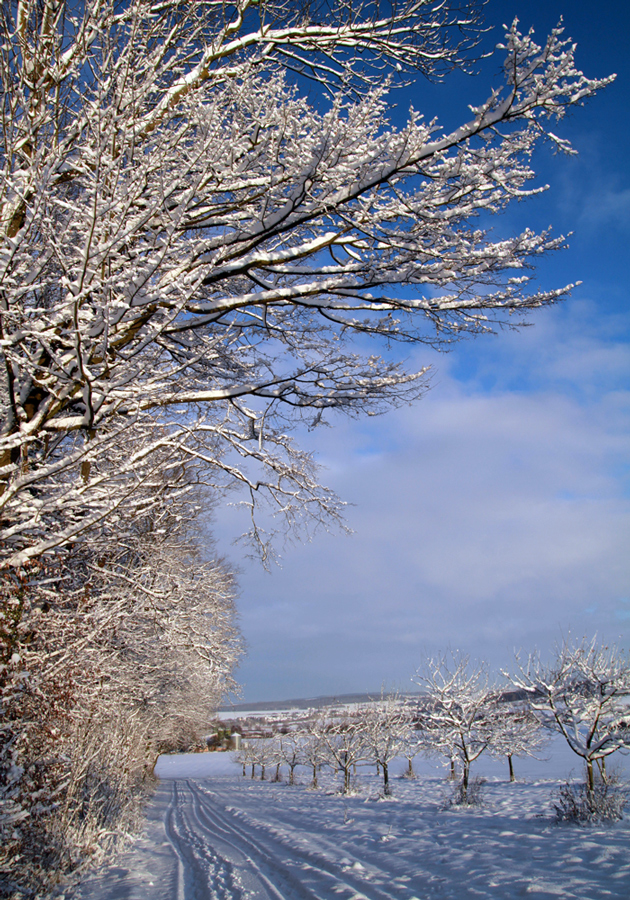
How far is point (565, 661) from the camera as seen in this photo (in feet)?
42.0

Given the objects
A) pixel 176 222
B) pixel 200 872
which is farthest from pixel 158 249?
pixel 200 872

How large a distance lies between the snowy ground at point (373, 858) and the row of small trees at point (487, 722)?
2005mm

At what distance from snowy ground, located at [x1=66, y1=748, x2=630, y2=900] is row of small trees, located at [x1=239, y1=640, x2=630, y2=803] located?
2.00 metres

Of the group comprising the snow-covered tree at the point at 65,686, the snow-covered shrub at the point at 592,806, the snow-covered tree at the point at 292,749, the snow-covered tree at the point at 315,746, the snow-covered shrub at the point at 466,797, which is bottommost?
the snow-covered tree at the point at 292,749

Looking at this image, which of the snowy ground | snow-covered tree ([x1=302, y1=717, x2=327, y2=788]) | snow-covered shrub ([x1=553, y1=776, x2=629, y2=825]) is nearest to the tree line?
the snowy ground

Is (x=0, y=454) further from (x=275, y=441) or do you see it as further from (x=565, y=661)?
(x=565, y=661)

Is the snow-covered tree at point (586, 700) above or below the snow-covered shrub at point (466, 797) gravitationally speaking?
above

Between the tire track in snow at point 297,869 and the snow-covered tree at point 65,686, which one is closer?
the snow-covered tree at point 65,686

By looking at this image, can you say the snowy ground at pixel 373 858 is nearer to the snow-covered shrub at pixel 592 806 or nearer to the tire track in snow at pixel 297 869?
the tire track in snow at pixel 297 869

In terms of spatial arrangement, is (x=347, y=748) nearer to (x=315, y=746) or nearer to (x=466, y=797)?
(x=315, y=746)

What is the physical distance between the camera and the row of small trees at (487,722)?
10.9 metres

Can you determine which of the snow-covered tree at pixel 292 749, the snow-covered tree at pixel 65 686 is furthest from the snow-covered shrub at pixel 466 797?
the snow-covered tree at pixel 292 749

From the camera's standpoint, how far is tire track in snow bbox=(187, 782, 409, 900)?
16.8 feet

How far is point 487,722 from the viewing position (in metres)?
18.1
